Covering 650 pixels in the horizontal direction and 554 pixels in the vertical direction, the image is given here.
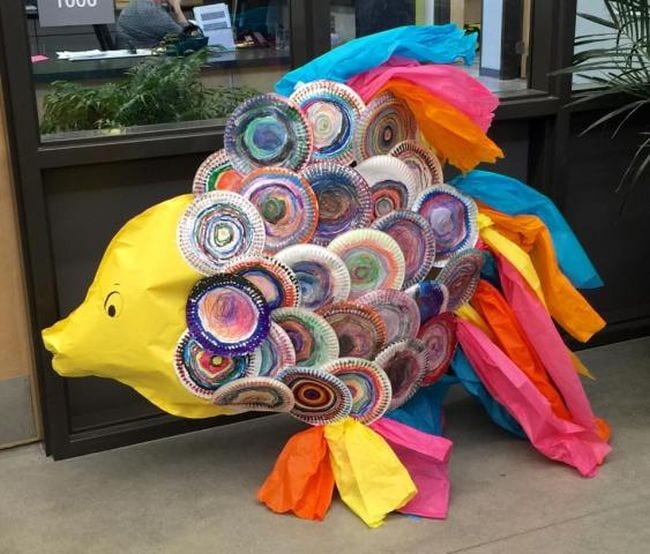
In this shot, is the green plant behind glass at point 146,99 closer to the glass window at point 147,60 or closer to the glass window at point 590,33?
the glass window at point 147,60

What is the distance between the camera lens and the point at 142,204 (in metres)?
3.04

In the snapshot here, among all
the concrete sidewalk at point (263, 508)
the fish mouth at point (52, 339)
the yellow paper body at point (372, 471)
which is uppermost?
the fish mouth at point (52, 339)

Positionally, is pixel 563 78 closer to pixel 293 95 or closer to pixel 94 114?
pixel 293 95

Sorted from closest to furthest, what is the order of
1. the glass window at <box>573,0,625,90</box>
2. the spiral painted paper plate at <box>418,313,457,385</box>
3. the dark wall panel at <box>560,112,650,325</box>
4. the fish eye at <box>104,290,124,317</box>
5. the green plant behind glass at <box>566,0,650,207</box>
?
the fish eye at <box>104,290,124,317</box>, the spiral painted paper plate at <box>418,313,457,385</box>, the green plant behind glass at <box>566,0,650,207</box>, the glass window at <box>573,0,625,90</box>, the dark wall panel at <box>560,112,650,325</box>

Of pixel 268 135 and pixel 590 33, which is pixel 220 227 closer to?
pixel 268 135

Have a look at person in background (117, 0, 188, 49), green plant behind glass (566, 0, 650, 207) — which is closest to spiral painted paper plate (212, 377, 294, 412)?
person in background (117, 0, 188, 49)

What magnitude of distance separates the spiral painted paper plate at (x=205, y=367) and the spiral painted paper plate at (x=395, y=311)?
0.34 m

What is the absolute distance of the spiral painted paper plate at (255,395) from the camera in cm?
254

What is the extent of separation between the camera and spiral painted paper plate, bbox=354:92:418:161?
262 cm

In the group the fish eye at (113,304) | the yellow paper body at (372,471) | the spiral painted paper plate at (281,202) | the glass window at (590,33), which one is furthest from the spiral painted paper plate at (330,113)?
the glass window at (590,33)

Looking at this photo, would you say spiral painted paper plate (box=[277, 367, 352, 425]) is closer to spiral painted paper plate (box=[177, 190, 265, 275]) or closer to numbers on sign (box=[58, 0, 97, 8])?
spiral painted paper plate (box=[177, 190, 265, 275])

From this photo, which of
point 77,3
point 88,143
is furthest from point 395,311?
point 77,3

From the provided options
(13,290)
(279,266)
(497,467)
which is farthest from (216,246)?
(497,467)

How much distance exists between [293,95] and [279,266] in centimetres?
45
